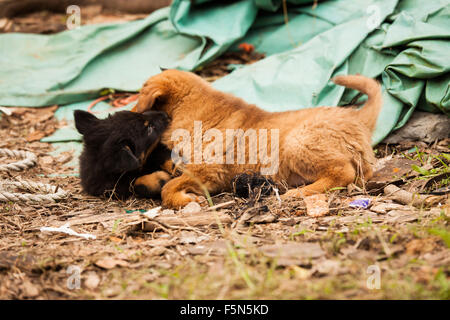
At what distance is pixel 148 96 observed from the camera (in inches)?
151

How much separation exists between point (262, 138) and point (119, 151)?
1.30m

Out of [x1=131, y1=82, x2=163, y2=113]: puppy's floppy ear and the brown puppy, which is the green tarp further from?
[x1=131, y1=82, x2=163, y2=113]: puppy's floppy ear

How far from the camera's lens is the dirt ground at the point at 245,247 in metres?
2.02

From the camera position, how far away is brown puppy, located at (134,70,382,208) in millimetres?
3607

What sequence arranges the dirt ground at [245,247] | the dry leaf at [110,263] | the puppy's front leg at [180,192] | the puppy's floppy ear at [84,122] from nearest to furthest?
the dirt ground at [245,247]
the dry leaf at [110,263]
the puppy's front leg at [180,192]
the puppy's floppy ear at [84,122]

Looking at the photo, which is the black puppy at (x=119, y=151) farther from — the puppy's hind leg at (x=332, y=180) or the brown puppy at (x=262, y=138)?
the puppy's hind leg at (x=332, y=180)

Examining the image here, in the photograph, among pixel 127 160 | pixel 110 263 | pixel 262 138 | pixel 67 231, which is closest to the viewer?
pixel 110 263

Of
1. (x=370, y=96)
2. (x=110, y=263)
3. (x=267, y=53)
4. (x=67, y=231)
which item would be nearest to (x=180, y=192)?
(x=67, y=231)

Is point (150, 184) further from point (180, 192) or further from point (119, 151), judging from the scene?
point (119, 151)

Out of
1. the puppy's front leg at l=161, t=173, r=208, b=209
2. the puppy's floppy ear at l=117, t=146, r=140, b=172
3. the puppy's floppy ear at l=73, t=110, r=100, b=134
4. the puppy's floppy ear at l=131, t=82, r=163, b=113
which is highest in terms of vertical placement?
the puppy's floppy ear at l=131, t=82, r=163, b=113

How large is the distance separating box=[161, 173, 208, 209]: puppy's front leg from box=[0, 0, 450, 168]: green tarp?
5.66 feet

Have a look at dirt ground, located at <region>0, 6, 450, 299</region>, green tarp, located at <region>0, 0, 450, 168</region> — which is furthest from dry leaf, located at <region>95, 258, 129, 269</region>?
green tarp, located at <region>0, 0, 450, 168</region>

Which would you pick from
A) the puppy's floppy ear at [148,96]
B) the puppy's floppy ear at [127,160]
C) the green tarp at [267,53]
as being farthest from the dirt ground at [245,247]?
the green tarp at [267,53]
